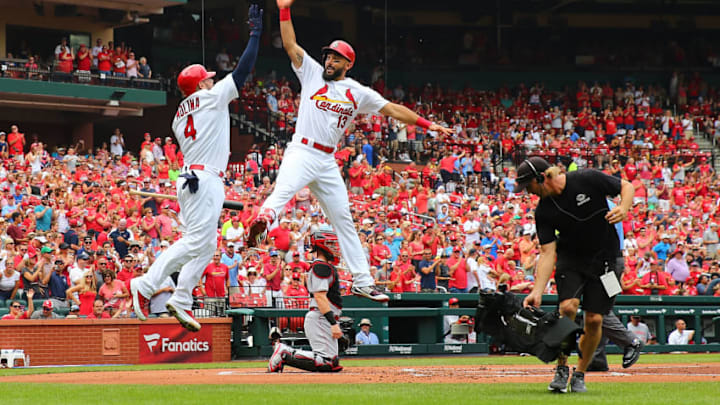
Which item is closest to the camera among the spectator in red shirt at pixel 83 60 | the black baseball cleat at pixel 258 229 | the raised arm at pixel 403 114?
the black baseball cleat at pixel 258 229

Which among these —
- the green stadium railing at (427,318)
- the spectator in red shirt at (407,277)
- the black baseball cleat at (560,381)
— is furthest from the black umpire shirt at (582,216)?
the spectator in red shirt at (407,277)

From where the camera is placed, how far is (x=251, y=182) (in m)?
24.1

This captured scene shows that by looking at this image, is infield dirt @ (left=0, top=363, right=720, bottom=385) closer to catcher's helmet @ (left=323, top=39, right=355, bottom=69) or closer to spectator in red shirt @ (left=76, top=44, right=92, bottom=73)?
catcher's helmet @ (left=323, top=39, right=355, bottom=69)

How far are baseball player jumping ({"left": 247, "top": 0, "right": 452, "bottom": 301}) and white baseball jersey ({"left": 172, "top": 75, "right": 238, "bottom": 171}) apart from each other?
29.4 inches

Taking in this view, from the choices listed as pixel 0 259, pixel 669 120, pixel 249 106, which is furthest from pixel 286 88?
pixel 0 259

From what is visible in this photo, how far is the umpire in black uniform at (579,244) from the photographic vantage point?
8.27 metres

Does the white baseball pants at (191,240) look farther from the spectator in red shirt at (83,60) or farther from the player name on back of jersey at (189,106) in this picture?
the spectator in red shirt at (83,60)

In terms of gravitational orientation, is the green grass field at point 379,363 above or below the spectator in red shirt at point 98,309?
below

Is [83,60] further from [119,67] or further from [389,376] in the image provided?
[389,376]

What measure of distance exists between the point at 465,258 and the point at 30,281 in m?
8.29

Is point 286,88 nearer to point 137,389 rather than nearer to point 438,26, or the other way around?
point 438,26

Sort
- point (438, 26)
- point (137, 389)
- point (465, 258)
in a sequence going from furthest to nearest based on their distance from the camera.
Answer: point (438, 26)
point (465, 258)
point (137, 389)

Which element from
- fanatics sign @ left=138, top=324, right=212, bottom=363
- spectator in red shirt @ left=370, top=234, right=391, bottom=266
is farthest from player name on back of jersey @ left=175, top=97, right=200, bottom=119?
spectator in red shirt @ left=370, top=234, right=391, bottom=266

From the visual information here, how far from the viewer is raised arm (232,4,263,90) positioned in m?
9.16
